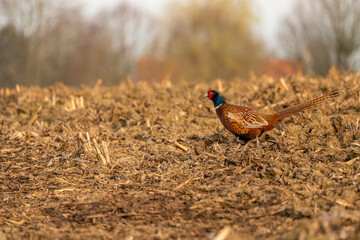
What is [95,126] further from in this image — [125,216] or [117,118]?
[125,216]

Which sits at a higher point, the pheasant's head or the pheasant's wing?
the pheasant's head

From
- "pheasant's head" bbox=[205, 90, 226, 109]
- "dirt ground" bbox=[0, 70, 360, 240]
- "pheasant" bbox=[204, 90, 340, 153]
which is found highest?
"pheasant's head" bbox=[205, 90, 226, 109]

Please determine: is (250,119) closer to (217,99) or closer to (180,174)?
(217,99)

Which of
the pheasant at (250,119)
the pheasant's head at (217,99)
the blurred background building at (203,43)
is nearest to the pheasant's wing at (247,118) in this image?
the pheasant at (250,119)

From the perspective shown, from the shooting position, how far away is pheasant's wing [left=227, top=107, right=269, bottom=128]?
5.09 meters

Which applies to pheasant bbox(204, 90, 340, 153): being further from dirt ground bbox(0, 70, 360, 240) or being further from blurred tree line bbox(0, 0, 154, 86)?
blurred tree line bbox(0, 0, 154, 86)

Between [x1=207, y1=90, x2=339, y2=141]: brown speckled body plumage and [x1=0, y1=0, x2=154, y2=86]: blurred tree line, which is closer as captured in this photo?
[x1=207, y1=90, x2=339, y2=141]: brown speckled body plumage

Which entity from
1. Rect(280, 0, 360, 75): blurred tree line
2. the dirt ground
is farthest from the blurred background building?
the dirt ground

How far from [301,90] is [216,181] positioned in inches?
147

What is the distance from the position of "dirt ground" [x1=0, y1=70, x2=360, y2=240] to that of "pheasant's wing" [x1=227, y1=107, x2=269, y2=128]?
0.31m

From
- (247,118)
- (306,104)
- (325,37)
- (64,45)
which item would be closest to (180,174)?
(247,118)

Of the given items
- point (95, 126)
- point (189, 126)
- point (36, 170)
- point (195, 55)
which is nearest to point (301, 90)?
point (189, 126)

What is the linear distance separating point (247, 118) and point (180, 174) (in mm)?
1113

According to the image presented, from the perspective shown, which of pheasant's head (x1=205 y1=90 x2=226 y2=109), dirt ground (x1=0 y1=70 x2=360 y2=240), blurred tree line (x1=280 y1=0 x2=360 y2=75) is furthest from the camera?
blurred tree line (x1=280 y1=0 x2=360 y2=75)
